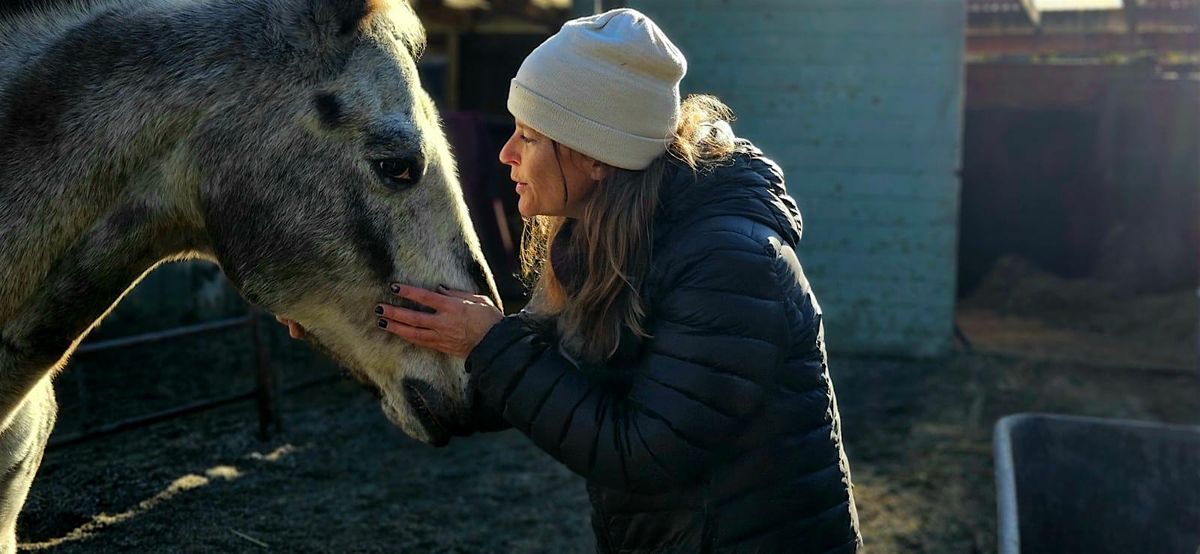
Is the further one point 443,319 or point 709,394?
point 443,319

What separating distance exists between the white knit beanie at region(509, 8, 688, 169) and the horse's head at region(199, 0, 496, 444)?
255mm

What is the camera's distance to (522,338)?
1.59 m

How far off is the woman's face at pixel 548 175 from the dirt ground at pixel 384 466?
2.16m

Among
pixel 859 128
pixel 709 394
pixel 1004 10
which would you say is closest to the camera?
pixel 709 394

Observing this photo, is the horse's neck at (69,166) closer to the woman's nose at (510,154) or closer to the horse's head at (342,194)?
the horse's head at (342,194)

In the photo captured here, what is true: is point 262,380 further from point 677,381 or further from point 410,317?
point 677,381

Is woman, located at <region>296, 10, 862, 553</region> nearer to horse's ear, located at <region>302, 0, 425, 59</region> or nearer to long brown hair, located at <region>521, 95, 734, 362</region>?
long brown hair, located at <region>521, 95, 734, 362</region>

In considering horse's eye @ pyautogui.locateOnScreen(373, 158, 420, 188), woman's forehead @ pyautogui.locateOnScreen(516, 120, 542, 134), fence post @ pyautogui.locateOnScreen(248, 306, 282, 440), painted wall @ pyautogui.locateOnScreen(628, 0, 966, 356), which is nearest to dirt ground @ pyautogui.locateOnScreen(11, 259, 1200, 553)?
fence post @ pyautogui.locateOnScreen(248, 306, 282, 440)

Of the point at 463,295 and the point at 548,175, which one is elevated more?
the point at 548,175

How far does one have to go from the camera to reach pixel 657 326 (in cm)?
154

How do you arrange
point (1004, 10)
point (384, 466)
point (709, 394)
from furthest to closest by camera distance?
point (1004, 10)
point (384, 466)
point (709, 394)

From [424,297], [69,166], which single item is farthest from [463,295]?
[69,166]

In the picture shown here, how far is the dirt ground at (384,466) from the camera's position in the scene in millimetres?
3547

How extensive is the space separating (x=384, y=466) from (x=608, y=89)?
10.4 ft
